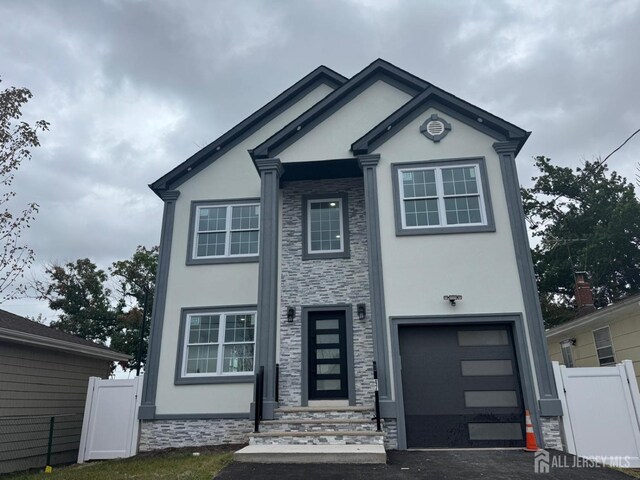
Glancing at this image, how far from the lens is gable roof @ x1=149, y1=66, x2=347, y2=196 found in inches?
444

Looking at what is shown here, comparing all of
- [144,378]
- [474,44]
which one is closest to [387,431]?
[144,378]

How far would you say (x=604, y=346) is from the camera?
461 inches

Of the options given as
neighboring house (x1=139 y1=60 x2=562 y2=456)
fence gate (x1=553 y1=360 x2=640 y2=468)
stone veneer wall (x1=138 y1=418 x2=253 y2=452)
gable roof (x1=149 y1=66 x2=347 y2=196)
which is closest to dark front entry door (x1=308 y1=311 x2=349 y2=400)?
neighboring house (x1=139 y1=60 x2=562 y2=456)

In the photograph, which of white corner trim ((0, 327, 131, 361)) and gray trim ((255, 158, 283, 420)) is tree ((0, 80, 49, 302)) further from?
gray trim ((255, 158, 283, 420))

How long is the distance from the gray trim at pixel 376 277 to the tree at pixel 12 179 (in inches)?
422

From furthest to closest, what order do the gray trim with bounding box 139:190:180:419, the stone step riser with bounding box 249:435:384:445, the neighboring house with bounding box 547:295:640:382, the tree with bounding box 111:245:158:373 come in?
the tree with bounding box 111:245:158:373 < the neighboring house with bounding box 547:295:640:382 < the gray trim with bounding box 139:190:180:419 < the stone step riser with bounding box 249:435:384:445

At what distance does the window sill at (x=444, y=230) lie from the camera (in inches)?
333

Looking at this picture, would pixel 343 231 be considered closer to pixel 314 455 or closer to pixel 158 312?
pixel 158 312

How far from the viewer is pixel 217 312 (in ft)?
33.0

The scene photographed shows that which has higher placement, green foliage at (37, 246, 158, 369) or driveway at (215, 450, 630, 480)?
green foliage at (37, 246, 158, 369)

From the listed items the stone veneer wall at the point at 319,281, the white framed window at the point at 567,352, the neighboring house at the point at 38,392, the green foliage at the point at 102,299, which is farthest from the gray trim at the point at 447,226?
the green foliage at the point at 102,299

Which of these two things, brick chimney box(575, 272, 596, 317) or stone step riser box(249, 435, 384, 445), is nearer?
stone step riser box(249, 435, 384, 445)

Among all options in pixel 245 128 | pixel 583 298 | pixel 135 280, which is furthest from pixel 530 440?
pixel 135 280

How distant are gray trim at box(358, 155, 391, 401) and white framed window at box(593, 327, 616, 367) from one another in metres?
7.62
